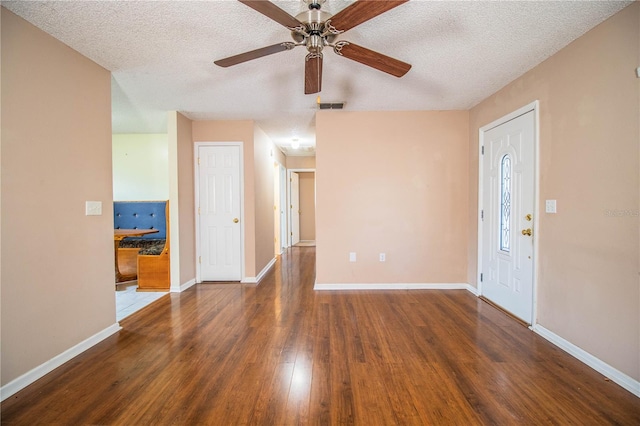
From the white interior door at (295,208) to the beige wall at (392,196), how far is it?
3.65 m

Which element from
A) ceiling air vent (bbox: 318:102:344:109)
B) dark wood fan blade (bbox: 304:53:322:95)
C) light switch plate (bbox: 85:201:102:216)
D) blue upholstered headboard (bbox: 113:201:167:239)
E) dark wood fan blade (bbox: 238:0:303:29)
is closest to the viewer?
dark wood fan blade (bbox: 238:0:303:29)

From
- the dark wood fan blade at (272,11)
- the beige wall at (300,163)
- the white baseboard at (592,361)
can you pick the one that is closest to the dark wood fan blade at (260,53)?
the dark wood fan blade at (272,11)

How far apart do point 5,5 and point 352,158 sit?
3104 mm

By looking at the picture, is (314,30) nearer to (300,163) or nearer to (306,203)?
(300,163)

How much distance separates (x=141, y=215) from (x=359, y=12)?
14.6 feet

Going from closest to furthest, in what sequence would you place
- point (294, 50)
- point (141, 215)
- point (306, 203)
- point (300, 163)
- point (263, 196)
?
point (294, 50) → point (141, 215) → point (263, 196) → point (300, 163) → point (306, 203)

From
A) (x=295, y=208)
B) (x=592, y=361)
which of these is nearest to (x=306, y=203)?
(x=295, y=208)

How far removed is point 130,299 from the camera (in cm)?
332

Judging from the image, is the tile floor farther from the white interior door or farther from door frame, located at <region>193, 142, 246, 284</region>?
the white interior door

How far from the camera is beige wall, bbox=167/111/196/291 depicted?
11.6 feet

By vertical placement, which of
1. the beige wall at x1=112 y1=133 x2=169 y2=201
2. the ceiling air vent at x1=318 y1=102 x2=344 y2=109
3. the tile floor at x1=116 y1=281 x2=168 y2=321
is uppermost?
the ceiling air vent at x1=318 y1=102 x2=344 y2=109

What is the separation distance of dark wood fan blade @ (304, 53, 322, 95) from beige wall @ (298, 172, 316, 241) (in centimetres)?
590

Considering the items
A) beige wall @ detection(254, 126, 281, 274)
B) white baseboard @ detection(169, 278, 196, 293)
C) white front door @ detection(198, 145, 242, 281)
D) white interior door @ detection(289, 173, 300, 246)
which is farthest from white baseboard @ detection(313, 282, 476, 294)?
Answer: white interior door @ detection(289, 173, 300, 246)

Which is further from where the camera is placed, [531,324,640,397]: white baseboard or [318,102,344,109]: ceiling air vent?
[318,102,344,109]: ceiling air vent
